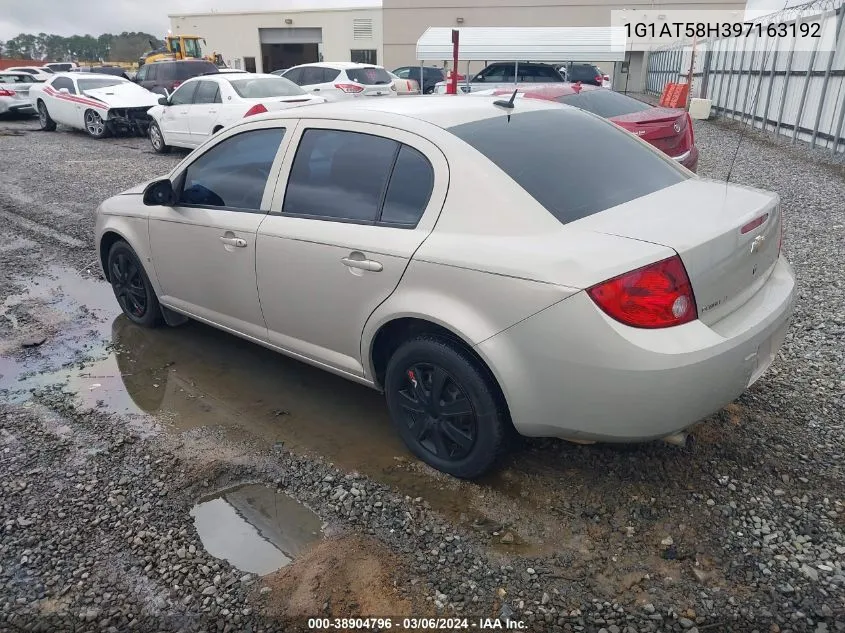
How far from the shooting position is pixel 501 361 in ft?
8.84

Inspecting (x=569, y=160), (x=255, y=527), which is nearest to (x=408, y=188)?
(x=569, y=160)

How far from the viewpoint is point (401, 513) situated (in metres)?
2.93

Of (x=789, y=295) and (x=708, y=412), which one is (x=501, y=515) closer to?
(x=708, y=412)

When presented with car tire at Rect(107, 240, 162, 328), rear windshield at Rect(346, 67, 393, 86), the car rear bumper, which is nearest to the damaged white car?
rear windshield at Rect(346, 67, 393, 86)

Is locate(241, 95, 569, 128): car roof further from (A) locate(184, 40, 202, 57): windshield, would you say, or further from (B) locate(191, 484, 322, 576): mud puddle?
(A) locate(184, 40, 202, 57): windshield

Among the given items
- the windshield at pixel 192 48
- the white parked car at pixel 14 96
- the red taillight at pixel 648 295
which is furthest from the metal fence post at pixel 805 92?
the windshield at pixel 192 48

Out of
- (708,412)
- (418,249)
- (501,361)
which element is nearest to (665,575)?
(708,412)

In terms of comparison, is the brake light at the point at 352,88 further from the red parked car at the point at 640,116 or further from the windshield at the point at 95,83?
→ the red parked car at the point at 640,116

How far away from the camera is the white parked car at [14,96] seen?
20.4 meters

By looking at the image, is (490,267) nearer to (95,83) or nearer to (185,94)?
(185,94)

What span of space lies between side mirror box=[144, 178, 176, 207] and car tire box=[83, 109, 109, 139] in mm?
13804

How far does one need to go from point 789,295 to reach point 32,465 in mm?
3810

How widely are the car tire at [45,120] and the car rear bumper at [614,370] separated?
63.8 ft

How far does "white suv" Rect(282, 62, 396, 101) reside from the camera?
654 inches
